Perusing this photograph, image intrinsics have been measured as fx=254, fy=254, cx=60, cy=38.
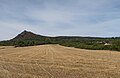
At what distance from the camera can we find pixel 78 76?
43.1 ft

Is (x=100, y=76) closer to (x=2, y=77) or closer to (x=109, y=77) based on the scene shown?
(x=109, y=77)

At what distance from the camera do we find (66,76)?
13133 millimetres

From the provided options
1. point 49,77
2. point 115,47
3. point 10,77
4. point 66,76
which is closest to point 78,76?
point 66,76

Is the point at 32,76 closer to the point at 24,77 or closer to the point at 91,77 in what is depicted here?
the point at 24,77

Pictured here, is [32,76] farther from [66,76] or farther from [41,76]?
[66,76]

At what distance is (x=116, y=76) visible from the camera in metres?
12.9

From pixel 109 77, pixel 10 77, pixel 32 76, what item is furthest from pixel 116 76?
pixel 10 77

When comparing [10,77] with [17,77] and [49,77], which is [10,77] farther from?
[49,77]

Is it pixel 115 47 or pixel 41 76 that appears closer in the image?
pixel 41 76

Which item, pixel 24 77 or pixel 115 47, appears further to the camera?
pixel 115 47

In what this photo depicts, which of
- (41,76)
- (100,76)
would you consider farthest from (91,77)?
(41,76)

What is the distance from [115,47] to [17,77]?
159 feet

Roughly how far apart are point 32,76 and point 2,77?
1.55m

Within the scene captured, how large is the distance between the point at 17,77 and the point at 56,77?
2.02m
